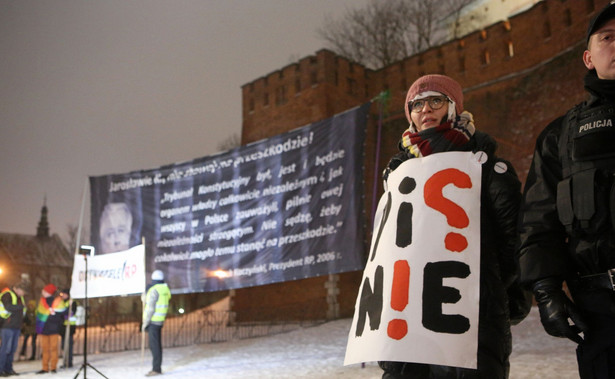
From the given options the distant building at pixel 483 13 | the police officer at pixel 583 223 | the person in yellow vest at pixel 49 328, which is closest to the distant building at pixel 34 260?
the distant building at pixel 483 13

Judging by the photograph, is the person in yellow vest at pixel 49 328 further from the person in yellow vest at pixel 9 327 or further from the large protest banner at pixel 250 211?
the large protest banner at pixel 250 211

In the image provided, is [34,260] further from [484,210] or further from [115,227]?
[484,210]

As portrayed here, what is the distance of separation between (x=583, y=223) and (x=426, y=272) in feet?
2.13

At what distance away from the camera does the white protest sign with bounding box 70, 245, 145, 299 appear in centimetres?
782

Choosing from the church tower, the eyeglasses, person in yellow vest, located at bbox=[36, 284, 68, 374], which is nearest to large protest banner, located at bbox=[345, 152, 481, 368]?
the eyeglasses

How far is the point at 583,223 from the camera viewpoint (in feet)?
5.67

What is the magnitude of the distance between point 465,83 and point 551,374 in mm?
14035

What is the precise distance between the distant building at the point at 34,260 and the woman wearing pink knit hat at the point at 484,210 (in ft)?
228

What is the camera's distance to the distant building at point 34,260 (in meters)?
66.4

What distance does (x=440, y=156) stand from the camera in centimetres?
238

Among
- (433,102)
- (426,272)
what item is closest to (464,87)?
(433,102)

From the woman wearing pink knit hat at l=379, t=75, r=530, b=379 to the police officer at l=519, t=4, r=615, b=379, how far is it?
0.28 metres

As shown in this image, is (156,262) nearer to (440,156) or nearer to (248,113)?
(440,156)

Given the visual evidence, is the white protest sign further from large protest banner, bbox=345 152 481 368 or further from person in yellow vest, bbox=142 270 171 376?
large protest banner, bbox=345 152 481 368
